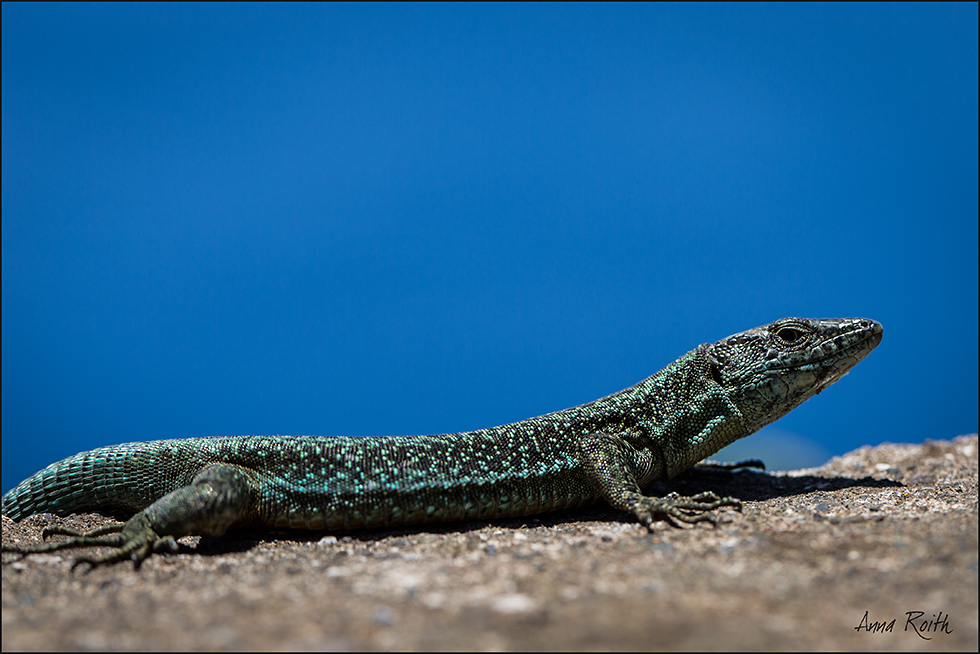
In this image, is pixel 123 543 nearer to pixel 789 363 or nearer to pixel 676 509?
pixel 676 509

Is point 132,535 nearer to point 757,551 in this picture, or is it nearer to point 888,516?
point 757,551

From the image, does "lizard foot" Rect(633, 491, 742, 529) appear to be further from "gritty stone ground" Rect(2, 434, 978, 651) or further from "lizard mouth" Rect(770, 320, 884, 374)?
"lizard mouth" Rect(770, 320, 884, 374)

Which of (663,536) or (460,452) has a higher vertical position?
(460,452)

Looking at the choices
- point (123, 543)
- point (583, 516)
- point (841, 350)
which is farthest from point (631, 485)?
point (123, 543)

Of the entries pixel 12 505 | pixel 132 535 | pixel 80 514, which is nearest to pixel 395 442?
pixel 132 535

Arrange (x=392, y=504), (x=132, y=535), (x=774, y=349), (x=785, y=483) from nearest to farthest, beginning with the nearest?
(x=132, y=535) → (x=392, y=504) → (x=774, y=349) → (x=785, y=483)

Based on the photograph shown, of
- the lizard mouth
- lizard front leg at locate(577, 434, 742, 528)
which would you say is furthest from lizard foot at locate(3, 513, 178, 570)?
the lizard mouth
